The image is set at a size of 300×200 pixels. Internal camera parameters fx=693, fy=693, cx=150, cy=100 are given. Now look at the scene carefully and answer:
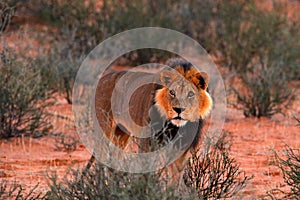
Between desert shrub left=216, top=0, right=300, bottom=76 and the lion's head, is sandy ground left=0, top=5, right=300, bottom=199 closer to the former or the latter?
the lion's head

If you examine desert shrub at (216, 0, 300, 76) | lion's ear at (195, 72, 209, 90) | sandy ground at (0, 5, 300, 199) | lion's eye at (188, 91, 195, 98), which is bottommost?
sandy ground at (0, 5, 300, 199)

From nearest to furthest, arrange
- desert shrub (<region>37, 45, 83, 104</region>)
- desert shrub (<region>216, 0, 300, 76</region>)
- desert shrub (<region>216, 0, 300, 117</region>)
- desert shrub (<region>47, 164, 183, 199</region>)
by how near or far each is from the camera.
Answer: desert shrub (<region>47, 164, 183, 199</region>)
desert shrub (<region>37, 45, 83, 104</region>)
desert shrub (<region>216, 0, 300, 117</region>)
desert shrub (<region>216, 0, 300, 76</region>)

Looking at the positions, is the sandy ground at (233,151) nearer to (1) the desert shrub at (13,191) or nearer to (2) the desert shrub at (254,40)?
(1) the desert shrub at (13,191)

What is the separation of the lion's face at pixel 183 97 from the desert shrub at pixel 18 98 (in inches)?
130

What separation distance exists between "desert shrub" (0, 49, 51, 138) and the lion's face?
3.31 meters

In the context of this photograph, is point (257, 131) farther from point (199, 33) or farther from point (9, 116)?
point (199, 33)

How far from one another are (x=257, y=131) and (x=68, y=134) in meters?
2.77

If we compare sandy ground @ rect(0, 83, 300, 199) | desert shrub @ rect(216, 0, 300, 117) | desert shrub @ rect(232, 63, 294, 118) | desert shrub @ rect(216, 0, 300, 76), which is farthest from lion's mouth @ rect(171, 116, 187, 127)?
desert shrub @ rect(216, 0, 300, 76)

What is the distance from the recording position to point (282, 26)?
1530 centimetres

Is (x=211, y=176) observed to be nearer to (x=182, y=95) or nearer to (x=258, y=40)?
(x=182, y=95)

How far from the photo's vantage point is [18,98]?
895 centimetres

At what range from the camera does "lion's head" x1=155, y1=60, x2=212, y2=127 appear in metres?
5.86

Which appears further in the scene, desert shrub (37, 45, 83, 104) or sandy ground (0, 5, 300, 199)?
desert shrub (37, 45, 83, 104)

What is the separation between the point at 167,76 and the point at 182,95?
0.72 feet
